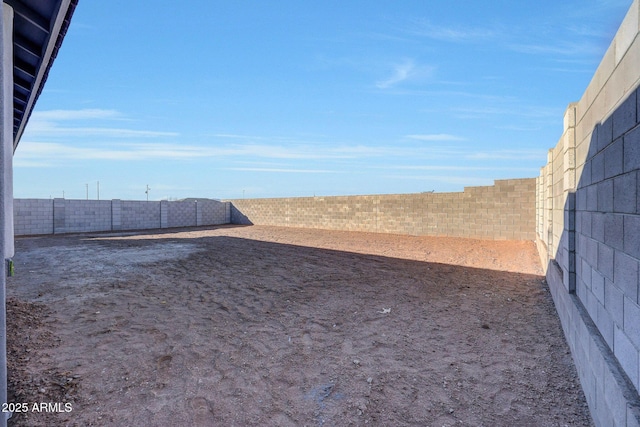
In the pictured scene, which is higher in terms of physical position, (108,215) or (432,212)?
(432,212)

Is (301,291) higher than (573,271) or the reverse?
the reverse

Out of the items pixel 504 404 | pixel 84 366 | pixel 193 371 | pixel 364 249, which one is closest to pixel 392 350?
pixel 504 404

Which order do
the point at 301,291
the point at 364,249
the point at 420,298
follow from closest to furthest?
the point at 420,298 < the point at 301,291 < the point at 364,249

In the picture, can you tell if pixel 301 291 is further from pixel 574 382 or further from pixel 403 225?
pixel 403 225

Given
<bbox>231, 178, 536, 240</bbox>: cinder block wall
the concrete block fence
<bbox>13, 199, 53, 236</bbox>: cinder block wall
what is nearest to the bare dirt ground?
<bbox>231, 178, 536, 240</bbox>: cinder block wall

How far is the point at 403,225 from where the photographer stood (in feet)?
45.6

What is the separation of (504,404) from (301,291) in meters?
3.40

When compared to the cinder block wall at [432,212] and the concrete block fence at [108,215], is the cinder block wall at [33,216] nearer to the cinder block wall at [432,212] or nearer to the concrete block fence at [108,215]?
the concrete block fence at [108,215]

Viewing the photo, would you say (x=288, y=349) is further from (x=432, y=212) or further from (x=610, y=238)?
(x=432, y=212)

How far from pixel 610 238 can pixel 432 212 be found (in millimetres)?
10914

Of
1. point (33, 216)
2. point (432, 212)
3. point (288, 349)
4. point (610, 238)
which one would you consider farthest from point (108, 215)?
point (610, 238)

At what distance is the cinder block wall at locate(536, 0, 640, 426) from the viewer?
190 centimetres

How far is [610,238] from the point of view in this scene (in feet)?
7.70

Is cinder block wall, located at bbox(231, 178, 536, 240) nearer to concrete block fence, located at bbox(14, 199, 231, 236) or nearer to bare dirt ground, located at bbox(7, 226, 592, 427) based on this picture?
bare dirt ground, located at bbox(7, 226, 592, 427)
